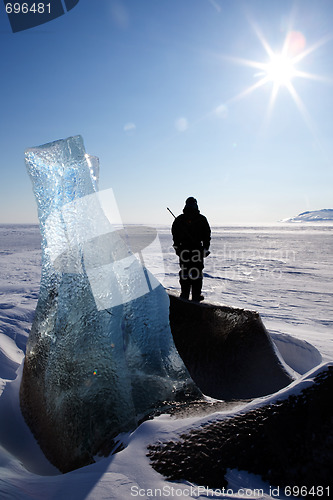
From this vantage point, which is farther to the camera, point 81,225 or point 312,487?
point 81,225

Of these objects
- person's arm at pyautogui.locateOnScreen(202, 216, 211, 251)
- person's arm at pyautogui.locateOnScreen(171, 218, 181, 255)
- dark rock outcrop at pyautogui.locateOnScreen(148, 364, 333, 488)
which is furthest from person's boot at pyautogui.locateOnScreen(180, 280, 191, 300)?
dark rock outcrop at pyautogui.locateOnScreen(148, 364, 333, 488)

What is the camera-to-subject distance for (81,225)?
100 inches

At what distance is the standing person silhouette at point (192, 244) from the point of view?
4355 mm

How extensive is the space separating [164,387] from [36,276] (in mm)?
9565

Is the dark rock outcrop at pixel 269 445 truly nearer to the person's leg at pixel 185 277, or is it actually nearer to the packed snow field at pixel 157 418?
the packed snow field at pixel 157 418

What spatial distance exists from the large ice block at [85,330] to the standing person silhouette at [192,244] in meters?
1.67

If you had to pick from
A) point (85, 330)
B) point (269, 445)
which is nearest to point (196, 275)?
point (85, 330)

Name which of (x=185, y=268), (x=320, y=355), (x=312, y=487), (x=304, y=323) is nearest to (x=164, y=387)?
(x=312, y=487)

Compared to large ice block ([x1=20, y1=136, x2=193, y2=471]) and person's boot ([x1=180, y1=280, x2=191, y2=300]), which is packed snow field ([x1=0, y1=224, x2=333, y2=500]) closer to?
large ice block ([x1=20, y1=136, x2=193, y2=471])

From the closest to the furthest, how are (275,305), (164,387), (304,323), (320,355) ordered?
(164,387) < (320,355) < (304,323) < (275,305)

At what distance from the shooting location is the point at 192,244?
14.6 ft

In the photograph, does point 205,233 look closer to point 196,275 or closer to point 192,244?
point 192,244

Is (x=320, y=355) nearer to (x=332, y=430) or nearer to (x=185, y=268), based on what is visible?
(x=185, y=268)

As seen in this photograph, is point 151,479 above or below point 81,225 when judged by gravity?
below
